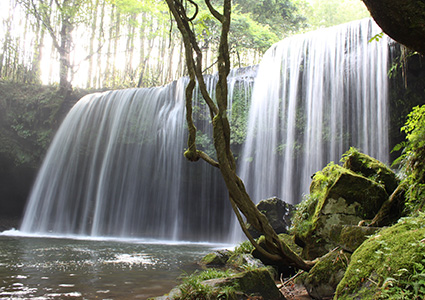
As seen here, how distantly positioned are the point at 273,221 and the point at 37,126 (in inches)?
622

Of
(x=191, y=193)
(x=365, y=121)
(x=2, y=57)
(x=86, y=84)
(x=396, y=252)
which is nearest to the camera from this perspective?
(x=396, y=252)

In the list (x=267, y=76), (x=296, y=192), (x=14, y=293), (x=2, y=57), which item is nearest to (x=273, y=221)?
(x=296, y=192)

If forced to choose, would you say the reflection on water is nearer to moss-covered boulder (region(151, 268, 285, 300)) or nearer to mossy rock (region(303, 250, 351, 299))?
moss-covered boulder (region(151, 268, 285, 300))

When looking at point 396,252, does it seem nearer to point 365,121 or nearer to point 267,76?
point 365,121

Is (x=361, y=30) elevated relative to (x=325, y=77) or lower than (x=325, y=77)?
elevated

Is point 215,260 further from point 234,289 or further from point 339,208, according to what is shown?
point 234,289

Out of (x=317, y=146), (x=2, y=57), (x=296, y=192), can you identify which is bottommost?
(x=296, y=192)

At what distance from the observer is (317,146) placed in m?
11.9

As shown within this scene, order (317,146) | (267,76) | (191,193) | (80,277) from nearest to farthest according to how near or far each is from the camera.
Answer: (80,277) → (317,146) → (267,76) → (191,193)

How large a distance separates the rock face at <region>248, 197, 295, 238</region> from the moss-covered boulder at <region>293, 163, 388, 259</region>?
12.1 feet

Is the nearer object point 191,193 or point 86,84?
point 191,193

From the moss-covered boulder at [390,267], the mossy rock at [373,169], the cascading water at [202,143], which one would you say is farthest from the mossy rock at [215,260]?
the cascading water at [202,143]

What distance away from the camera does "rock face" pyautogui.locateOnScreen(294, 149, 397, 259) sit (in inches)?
174

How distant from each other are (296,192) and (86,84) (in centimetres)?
2322
